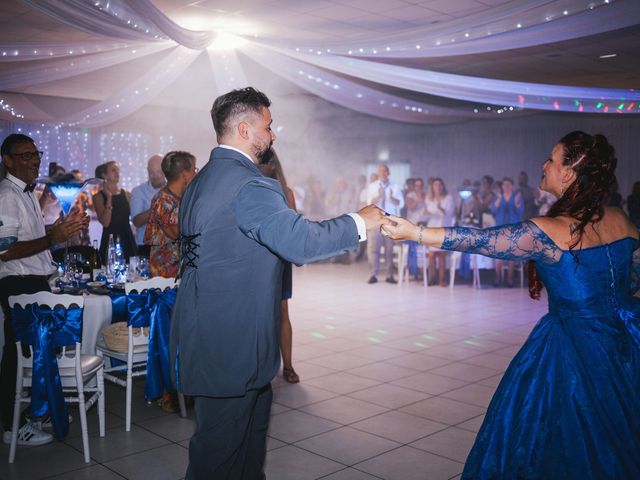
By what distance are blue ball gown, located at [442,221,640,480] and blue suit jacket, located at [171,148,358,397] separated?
2.30ft

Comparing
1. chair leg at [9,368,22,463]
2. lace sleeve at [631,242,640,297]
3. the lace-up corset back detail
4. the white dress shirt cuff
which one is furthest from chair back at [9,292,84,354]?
lace sleeve at [631,242,640,297]

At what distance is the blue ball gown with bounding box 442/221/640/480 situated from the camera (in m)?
2.18

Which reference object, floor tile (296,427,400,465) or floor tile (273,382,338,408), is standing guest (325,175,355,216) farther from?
floor tile (296,427,400,465)

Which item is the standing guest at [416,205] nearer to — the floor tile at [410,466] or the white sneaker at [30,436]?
the floor tile at [410,466]

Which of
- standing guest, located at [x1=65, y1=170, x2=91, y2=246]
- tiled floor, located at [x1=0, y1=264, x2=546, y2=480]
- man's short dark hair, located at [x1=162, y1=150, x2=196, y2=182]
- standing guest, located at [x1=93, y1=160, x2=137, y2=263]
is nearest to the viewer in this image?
A: tiled floor, located at [x1=0, y1=264, x2=546, y2=480]

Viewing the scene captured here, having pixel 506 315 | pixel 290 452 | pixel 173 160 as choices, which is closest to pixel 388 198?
pixel 506 315

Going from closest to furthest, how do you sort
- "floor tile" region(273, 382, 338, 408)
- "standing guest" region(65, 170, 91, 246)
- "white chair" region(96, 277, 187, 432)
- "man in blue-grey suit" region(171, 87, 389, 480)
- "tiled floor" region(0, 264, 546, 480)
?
"man in blue-grey suit" region(171, 87, 389, 480)
"tiled floor" region(0, 264, 546, 480)
"white chair" region(96, 277, 187, 432)
"floor tile" region(273, 382, 338, 408)
"standing guest" region(65, 170, 91, 246)

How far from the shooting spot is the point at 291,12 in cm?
616

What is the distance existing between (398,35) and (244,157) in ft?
11.1

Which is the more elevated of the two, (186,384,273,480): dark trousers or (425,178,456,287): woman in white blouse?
(425,178,456,287): woman in white blouse

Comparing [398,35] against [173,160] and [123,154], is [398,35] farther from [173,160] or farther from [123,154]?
[123,154]

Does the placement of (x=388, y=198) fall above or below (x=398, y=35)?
below

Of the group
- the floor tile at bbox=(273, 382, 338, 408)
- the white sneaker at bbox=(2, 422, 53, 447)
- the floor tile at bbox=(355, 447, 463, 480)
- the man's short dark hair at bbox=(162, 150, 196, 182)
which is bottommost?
the floor tile at bbox=(355, 447, 463, 480)

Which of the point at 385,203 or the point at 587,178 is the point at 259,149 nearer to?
the point at 587,178
